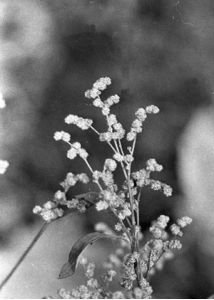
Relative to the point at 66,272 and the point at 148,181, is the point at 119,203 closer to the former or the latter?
the point at 148,181

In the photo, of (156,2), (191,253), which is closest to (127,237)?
(191,253)

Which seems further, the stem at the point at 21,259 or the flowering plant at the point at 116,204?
the stem at the point at 21,259

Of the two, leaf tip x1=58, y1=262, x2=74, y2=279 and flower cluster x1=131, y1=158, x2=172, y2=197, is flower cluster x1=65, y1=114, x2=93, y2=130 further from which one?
leaf tip x1=58, y1=262, x2=74, y2=279

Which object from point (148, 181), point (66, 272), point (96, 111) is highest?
point (96, 111)

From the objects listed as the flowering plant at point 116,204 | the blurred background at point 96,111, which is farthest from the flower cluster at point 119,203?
the blurred background at point 96,111

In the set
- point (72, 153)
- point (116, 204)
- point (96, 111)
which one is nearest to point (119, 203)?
point (116, 204)

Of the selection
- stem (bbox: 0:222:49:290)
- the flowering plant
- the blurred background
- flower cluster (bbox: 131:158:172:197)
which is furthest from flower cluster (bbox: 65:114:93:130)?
stem (bbox: 0:222:49:290)

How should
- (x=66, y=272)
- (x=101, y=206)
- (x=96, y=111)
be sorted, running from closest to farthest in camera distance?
1. (x=101, y=206)
2. (x=66, y=272)
3. (x=96, y=111)

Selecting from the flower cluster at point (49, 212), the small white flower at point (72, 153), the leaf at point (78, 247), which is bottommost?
the leaf at point (78, 247)

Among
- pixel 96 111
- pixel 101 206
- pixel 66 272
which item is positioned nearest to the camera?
pixel 101 206

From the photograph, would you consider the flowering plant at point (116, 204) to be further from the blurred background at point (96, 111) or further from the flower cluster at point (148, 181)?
the blurred background at point (96, 111)

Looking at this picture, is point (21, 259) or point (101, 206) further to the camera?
point (21, 259)
